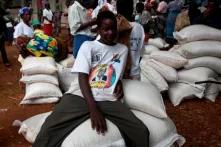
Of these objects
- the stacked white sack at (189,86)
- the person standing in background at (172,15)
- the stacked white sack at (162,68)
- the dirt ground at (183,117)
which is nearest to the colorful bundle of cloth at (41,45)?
the dirt ground at (183,117)

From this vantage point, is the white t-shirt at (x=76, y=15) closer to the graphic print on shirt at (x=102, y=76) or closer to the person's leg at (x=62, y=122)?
the graphic print on shirt at (x=102, y=76)

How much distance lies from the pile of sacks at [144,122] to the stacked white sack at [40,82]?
91.7 inches

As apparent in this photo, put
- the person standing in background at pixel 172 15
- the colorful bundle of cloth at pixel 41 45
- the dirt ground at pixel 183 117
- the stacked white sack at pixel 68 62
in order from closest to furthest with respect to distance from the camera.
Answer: the dirt ground at pixel 183 117, the colorful bundle of cloth at pixel 41 45, the stacked white sack at pixel 68 62, the person standing in background at pixel 172 15

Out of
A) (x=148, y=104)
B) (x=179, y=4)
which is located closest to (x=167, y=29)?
(x=179, y=4)

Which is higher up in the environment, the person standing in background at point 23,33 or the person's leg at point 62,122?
the person's leg at point 62,122

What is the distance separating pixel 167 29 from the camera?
10.3 meters

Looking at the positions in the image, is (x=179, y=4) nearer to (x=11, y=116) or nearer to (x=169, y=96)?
(x=169, y=96)

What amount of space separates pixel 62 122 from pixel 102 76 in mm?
500

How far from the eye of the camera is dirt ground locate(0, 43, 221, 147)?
411cm

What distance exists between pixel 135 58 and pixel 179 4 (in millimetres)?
6979

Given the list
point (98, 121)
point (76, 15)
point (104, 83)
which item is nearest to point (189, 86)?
point (76, 15)

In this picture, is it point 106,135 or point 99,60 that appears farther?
point 99,60

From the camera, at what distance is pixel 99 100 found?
276 cm

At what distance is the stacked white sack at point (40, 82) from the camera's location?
518 centimetres
